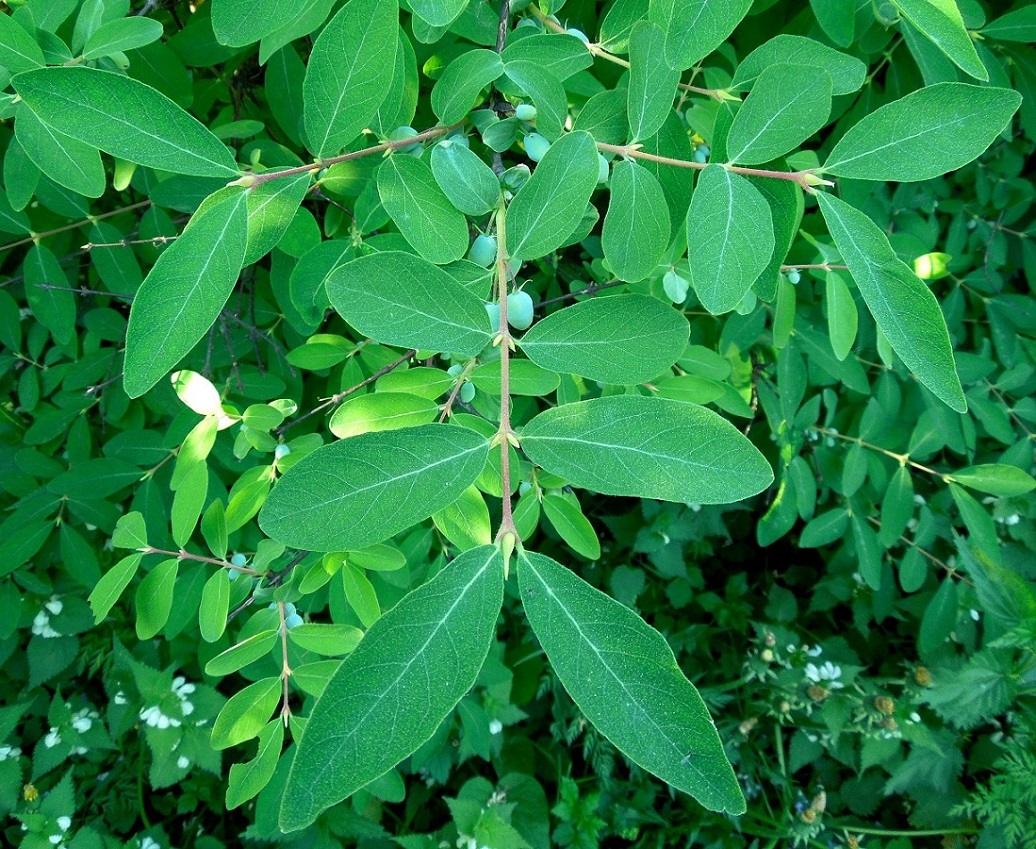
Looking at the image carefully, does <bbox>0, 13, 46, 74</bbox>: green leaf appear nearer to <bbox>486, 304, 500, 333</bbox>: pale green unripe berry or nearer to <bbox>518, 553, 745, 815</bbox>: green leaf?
<bbox>486, 304, 500, 333</bbox>: pale green unripe berry

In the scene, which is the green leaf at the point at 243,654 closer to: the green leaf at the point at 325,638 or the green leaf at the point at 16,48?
the green leaf at the point at 325,638

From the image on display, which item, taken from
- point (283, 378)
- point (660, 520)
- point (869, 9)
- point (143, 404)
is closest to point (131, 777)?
point (143, 404)

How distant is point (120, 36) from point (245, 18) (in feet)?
1.25

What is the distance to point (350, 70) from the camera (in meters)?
0.84

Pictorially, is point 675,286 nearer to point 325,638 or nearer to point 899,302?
point 899,302

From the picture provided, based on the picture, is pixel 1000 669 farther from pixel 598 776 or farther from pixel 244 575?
pixel 244 575

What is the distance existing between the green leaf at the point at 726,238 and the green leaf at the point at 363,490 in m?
0.33

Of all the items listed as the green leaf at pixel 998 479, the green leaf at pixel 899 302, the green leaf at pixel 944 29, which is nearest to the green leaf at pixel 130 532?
the green leaf at pixel 899 302

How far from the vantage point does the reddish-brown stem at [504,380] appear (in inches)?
30.9

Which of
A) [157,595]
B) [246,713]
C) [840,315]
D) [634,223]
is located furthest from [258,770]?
[840,315]

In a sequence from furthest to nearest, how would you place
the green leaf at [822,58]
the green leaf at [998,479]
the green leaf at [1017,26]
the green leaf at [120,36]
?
the green leaf at [998,479], the green leaf at [1017,26], the green leaf at [120,36], the green leaf at [822,58]

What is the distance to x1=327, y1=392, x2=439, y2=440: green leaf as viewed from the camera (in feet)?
3.00

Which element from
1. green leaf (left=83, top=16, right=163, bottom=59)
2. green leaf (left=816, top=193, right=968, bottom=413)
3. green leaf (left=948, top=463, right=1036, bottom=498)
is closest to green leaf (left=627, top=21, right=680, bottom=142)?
green leaf (left=816, top=193, right=968, bottom=413)

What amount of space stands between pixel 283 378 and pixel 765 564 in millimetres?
2181
